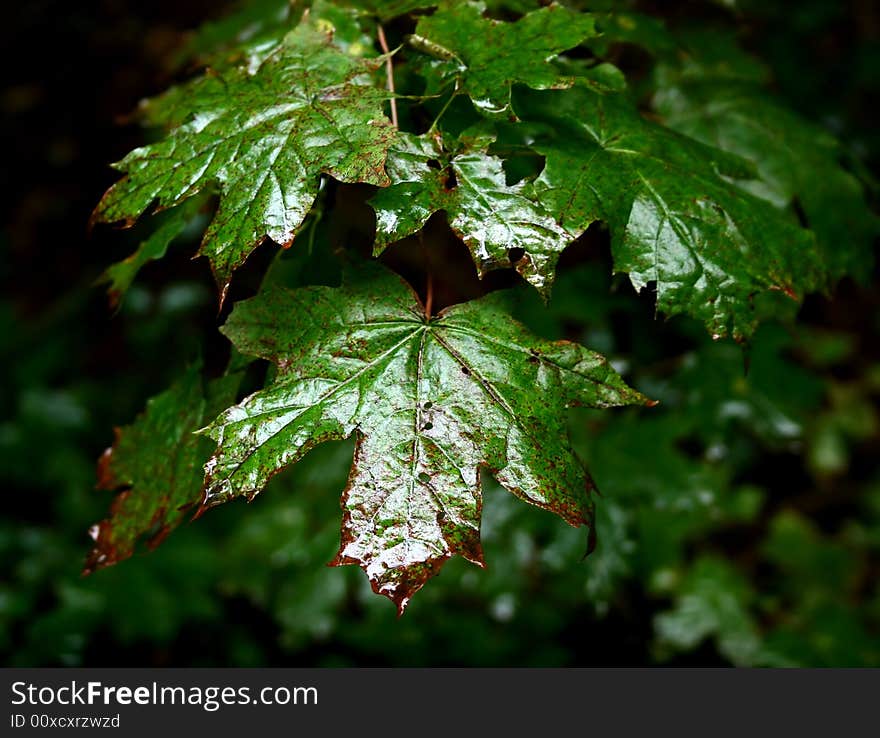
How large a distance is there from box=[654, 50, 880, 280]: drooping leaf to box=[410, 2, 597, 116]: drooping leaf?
56cm

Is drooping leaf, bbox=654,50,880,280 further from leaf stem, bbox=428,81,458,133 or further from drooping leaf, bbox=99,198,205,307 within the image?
drooping leaf, bbox=99,198,205,307

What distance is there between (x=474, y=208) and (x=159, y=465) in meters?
0.65

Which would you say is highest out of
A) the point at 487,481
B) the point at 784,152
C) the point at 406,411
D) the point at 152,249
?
the point at 152,249

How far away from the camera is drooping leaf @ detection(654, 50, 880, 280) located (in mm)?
1419

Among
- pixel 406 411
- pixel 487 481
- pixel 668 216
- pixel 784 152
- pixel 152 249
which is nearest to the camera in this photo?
pixel 406 411

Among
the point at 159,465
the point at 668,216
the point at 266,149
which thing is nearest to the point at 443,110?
the point at 266,149

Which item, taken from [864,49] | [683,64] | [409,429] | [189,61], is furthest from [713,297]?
[864,49]

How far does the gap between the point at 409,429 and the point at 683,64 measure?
3.69 feet

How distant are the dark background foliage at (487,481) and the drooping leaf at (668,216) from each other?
315 mm

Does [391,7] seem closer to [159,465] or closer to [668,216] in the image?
[668,216]

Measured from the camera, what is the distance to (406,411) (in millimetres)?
936

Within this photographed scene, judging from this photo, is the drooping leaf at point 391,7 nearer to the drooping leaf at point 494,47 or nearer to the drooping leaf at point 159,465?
the drooping leaf at point 494,47

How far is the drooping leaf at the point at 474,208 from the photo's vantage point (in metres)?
0.92

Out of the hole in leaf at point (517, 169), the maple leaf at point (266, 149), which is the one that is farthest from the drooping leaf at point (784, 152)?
the maple leaf at point (266, 149)
